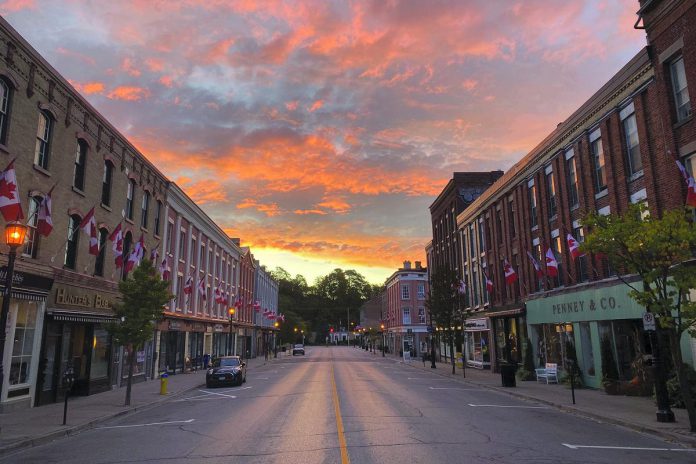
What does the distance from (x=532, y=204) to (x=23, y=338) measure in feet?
88.9

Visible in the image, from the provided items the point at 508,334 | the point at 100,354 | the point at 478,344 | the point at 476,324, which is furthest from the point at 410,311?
the point at 100,354

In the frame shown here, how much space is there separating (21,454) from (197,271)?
32.0m

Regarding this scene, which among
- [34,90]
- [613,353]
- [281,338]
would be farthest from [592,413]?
[281,338]

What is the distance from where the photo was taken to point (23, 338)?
18031 millimetres

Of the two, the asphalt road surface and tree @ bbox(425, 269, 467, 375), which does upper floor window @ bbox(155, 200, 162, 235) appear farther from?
tree @ bbox(425, 269, 467, 375)

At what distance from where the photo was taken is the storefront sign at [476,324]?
39.2m

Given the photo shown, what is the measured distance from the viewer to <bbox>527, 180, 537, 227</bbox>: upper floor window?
101ft

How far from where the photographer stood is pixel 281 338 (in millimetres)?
97562

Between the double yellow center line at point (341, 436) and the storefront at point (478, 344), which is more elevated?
the storefront at point (478, 344)

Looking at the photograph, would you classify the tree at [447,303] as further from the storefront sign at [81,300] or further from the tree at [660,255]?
the tree at [660,255]

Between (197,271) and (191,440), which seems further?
(197,271)

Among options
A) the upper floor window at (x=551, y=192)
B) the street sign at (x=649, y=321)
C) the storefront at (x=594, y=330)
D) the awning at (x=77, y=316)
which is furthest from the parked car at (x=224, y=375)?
the street sign at (x=649, y=321)

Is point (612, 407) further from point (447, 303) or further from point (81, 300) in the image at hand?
point (447, 303)

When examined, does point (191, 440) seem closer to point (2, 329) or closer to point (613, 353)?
point (2, 329)
